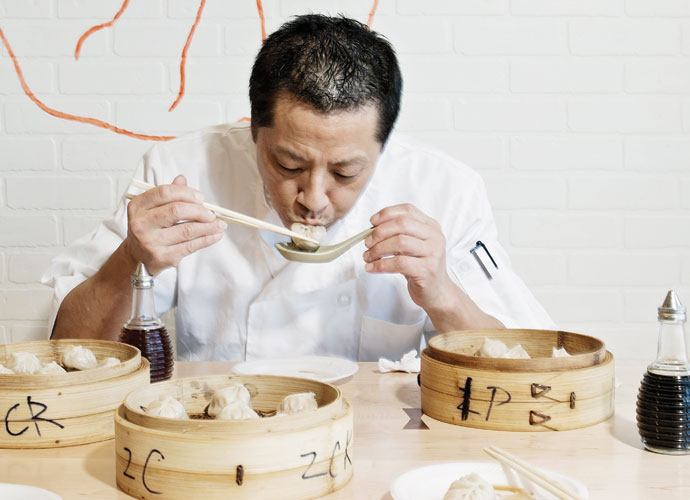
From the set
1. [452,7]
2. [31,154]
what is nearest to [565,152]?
[452,7]

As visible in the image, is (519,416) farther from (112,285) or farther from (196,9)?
(196,9)

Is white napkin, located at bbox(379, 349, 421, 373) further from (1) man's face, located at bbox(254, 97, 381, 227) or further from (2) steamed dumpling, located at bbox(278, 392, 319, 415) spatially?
(2) steamed dumpling, located at bbox(278, 392, 319, 415)

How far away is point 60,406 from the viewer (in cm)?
Result: 124

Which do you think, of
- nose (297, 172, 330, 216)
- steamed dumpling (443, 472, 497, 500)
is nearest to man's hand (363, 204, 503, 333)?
nose (297, 172, 330, 216)

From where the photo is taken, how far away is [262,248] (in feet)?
7.48

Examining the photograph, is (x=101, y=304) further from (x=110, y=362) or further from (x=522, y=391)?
(x=522, y=391)

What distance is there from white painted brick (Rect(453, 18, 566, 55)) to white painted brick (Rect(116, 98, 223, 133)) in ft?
3.20

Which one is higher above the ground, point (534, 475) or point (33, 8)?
point (33, 8)

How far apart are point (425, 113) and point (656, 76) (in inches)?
34.1

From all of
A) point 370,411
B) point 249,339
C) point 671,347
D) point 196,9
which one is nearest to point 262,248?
point 249,339

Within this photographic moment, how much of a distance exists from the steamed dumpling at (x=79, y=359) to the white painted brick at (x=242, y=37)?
5.61 ft

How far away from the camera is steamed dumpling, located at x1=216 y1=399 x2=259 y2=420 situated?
3.74ft

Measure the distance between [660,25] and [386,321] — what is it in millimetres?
1579

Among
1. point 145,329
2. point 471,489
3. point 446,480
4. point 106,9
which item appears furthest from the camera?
point 106,9
